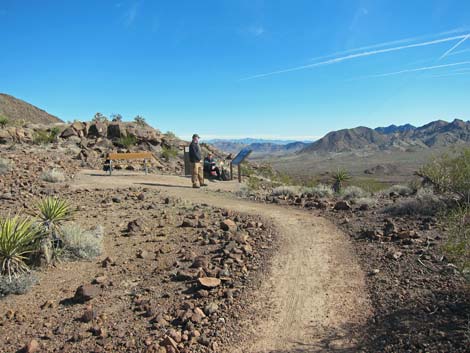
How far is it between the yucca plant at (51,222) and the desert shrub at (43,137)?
1422 centimetres

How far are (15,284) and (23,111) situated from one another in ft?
201

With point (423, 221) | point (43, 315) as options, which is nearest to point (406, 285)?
point (423, 221)

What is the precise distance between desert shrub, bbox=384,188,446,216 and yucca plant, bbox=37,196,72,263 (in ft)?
22.1

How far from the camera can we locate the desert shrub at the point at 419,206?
772 cm

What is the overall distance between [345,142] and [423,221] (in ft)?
467

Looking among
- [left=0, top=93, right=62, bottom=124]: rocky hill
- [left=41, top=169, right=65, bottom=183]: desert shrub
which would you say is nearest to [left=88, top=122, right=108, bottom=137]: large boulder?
[left=41, top=169, right=65, bottom=183]: desert shrub

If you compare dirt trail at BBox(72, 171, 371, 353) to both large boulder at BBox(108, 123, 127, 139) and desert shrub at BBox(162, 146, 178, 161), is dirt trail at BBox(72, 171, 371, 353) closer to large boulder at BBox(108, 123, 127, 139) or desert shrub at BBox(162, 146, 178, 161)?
desert shrub at BBox(162, 146, 178, 161)

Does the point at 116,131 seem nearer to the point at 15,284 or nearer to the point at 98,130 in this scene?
the point at 98,130

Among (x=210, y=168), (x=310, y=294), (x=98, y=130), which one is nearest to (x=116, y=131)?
(x=98, y=130)

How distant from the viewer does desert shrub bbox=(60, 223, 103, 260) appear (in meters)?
6.44

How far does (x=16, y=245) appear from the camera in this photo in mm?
5641

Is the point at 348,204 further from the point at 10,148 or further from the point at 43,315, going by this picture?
the point at 10,148

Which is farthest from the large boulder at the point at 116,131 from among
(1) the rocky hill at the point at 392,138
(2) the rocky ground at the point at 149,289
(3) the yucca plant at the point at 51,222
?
(1) the rocky hill at the point at 392,138

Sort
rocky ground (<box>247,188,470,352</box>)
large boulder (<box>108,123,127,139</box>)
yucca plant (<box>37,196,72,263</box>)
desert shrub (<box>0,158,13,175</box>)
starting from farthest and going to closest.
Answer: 1. large boulder (<box>108,123,127,139</box>)
2. desert shrub (<box>0,158,13,175</box>)
3. yucca plant (<box>37,196,72,263</box>)
4. rocky ground (<box>247,188,470,352</box>)
